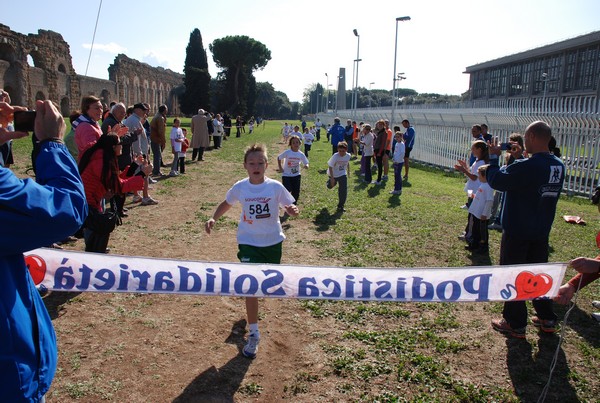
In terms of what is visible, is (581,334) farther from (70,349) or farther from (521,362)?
(70,349)

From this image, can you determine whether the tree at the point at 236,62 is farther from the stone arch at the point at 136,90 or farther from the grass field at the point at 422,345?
the grass field at the point at 422,345

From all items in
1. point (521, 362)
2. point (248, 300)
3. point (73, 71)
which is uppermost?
point (73, 71)

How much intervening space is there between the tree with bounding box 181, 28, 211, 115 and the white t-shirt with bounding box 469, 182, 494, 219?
56568 millimetres

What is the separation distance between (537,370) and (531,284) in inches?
38.1

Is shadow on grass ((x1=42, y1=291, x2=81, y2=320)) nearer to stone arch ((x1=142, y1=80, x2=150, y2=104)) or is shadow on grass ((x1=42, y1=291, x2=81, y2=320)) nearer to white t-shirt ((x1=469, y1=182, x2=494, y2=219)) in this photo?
white t-shirt ((x1=469, y1=182, x2=494, y2=219))

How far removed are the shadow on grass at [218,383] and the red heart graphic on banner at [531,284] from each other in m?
2.41

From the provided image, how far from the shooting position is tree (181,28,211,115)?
59719 millimetres

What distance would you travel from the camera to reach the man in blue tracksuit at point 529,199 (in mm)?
4109

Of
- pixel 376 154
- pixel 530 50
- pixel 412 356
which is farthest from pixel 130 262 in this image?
pixel 530 50

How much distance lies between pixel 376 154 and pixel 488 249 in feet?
22.9

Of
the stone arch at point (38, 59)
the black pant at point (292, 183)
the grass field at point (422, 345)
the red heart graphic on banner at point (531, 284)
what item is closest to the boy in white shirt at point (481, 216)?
the grass field at point (422, 345)

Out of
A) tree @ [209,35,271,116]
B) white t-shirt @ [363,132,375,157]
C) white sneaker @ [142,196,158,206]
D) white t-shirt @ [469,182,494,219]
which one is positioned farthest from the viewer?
tree @ [209,35,271,116]

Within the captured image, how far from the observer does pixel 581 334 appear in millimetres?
4637

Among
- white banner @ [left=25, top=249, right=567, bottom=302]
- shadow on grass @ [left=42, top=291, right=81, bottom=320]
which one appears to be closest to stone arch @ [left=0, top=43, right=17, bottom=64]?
shadow on grass @ [left=42, top=291, right=81, bottom=320]
